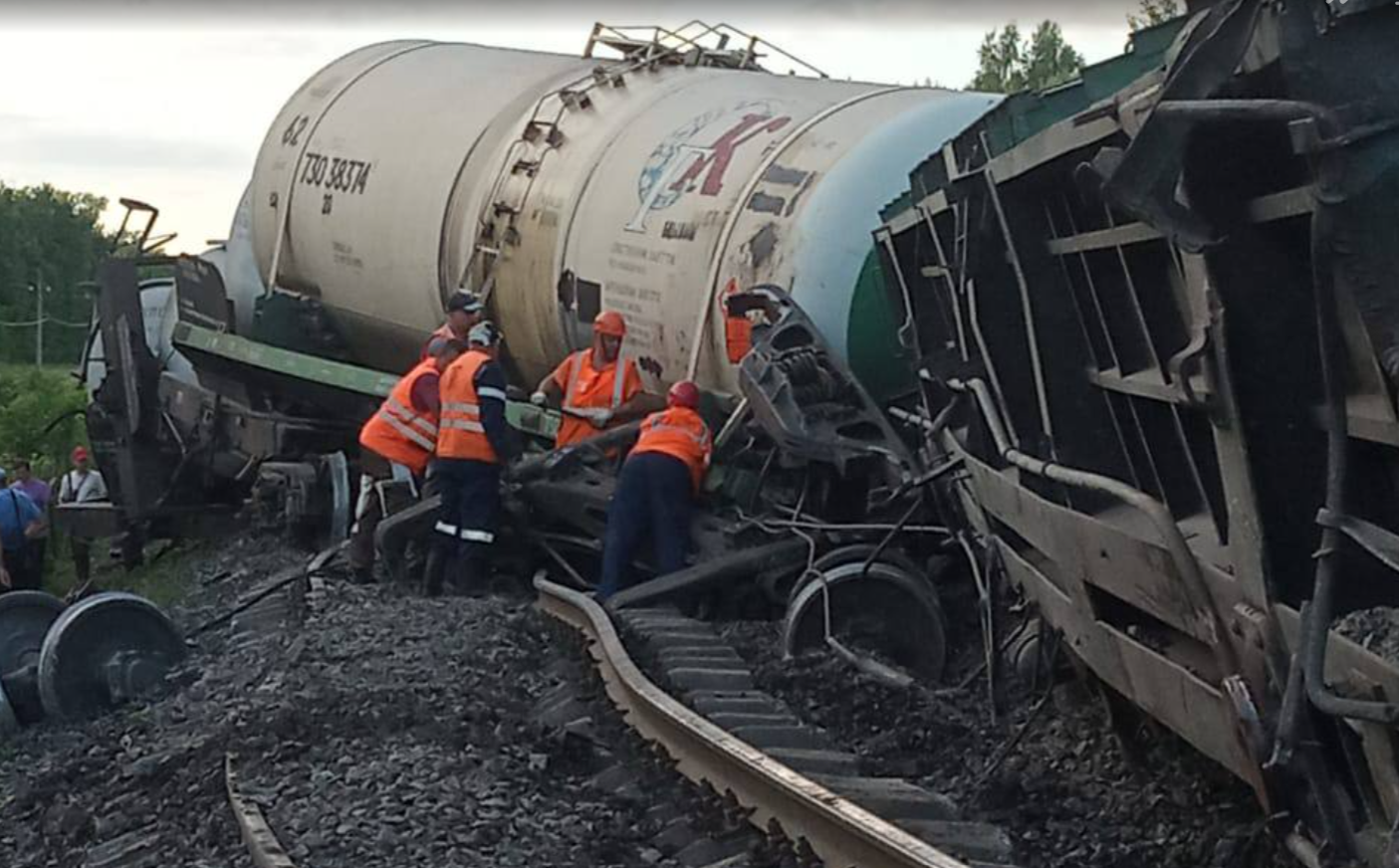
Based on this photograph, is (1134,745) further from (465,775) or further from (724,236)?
(724,236)

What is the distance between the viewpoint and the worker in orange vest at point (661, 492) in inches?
392

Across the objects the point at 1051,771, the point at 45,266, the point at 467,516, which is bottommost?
the point at 45,266

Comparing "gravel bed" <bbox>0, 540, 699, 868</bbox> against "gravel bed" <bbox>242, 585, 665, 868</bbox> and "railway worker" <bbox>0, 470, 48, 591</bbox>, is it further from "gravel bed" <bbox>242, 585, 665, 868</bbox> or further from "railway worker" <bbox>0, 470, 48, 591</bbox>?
"railway worker" <bbox>0, 470, 48, 591</bbox>

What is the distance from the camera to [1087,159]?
490 centimetres

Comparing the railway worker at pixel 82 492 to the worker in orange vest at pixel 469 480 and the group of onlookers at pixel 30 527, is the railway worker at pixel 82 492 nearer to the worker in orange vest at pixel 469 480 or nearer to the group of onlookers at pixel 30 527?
the group of onlookers at pixel 30 527

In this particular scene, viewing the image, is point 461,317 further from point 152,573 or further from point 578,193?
point 152,573

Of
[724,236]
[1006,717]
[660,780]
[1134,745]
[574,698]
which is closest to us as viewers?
[1134,745]

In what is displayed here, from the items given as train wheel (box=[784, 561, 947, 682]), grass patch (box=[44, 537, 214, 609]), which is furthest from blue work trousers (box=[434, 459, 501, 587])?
grass patch (box=[44, 537, 214, 609])

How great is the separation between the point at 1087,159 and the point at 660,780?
8.56ft

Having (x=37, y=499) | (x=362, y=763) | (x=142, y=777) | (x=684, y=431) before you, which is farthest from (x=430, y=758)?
(x=37, y=499)

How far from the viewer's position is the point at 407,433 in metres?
11.8

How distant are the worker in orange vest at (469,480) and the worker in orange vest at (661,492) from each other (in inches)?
38.6

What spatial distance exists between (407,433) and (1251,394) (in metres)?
8.17

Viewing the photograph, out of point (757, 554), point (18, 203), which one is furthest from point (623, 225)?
point (18, 203)
